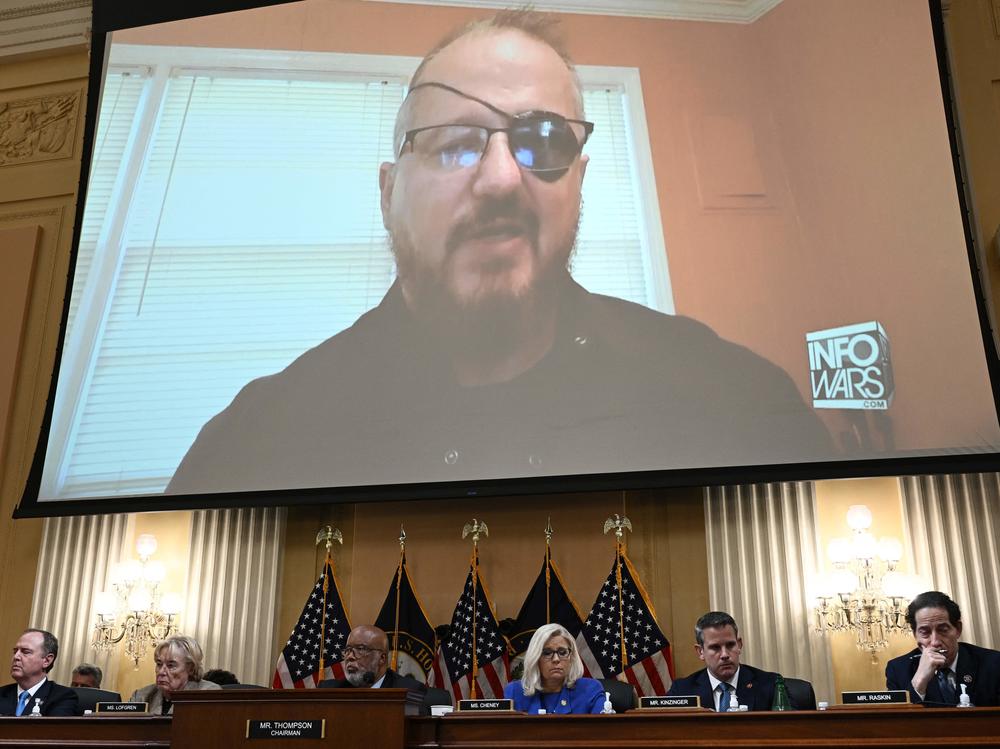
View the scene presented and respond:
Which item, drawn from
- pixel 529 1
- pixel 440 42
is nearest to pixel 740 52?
pixel 529 1

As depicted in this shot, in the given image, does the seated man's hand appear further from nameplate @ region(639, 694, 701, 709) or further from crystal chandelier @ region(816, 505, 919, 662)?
nameplate @ region(639, 694, 701, 709)

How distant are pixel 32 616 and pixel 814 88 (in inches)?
236

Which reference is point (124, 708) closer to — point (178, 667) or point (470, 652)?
point (178, 667)

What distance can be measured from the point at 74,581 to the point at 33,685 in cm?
172

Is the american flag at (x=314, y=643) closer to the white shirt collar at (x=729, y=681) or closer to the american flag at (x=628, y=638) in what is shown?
the american flag at (x=628, y=638)

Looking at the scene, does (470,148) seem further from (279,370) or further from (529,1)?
(279,370)

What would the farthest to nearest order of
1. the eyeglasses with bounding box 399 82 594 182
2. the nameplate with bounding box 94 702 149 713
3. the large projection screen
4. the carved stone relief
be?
the carved stone relief, the eyeglasses with bounding box 399 82 594 182, the large projection screen, the nameplate with bounding box 94 702 149 713

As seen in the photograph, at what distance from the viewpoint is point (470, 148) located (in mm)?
7055

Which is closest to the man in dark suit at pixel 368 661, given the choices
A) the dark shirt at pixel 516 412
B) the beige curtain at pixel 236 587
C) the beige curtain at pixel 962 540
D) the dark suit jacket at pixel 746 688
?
the dark shirt at pixel 516 412

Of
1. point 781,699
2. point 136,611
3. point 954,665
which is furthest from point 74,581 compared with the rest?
point 954,665

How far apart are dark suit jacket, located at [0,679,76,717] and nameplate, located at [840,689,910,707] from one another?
11.9 ft

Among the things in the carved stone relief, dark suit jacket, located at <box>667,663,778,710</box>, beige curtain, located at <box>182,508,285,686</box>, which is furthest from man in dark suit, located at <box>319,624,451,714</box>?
the carved stone relief

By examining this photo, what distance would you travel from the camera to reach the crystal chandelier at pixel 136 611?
7137 mm

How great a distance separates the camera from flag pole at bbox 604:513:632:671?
6.33 metres
